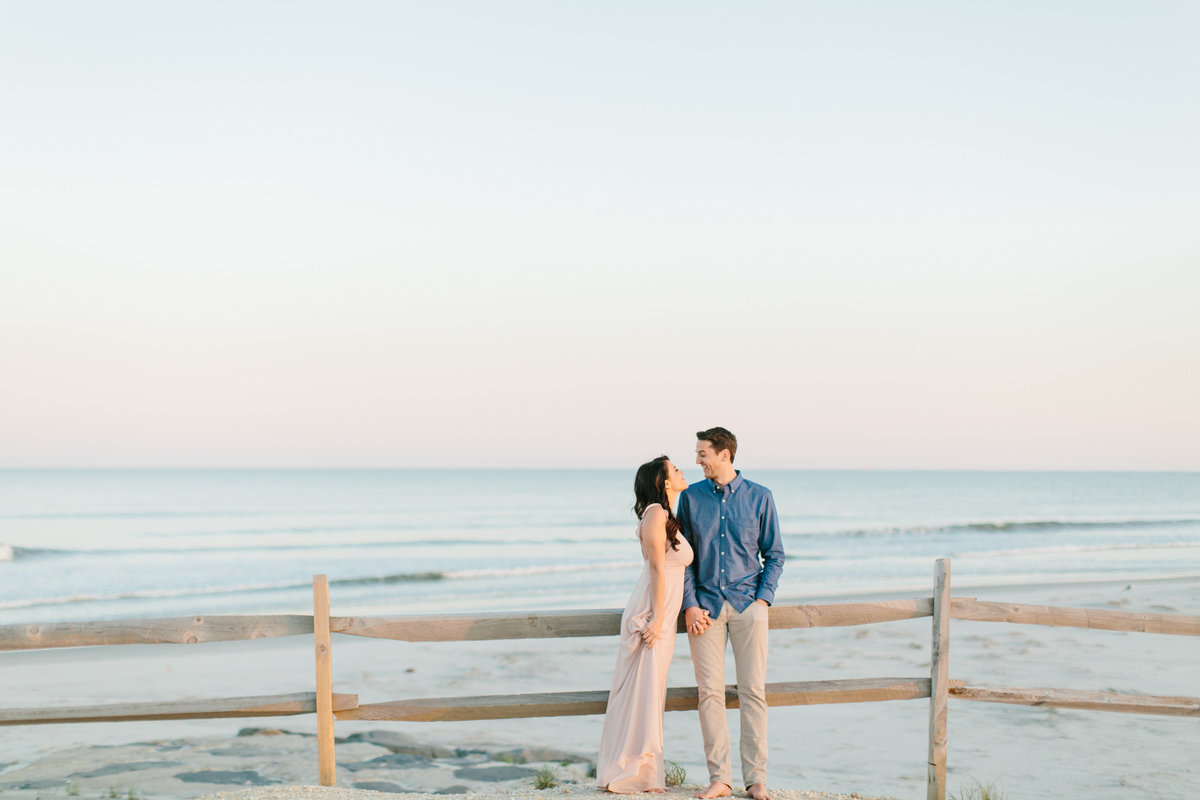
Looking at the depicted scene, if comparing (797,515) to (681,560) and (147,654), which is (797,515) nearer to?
(147,654)

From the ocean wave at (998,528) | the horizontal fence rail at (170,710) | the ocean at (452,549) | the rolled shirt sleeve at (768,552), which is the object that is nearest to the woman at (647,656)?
the rolled shirt sleeve at (768,552)

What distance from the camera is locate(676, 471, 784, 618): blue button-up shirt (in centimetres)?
527

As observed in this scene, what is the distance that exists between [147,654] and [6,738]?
14.3 ft

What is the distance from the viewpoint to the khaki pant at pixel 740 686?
5234 millimetres

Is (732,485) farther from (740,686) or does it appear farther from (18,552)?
(18,552)

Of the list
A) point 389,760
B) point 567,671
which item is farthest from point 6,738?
point 567,671

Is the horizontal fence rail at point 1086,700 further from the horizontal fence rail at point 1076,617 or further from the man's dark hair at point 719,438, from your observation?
the man's dark hair at point 719,438

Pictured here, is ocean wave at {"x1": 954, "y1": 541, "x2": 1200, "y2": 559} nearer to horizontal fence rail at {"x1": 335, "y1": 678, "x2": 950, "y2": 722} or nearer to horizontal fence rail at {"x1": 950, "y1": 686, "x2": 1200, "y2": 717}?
horizontal fence rail at {"x1": 950, "y1": 686, "x2": 1200, "y2": 717}

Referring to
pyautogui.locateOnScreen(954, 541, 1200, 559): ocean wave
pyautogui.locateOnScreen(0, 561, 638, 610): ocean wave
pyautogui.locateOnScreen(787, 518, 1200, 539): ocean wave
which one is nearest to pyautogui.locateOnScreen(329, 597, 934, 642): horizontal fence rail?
pyautogui.locateOnScreen(0, 561, 638, 610): ocean wave

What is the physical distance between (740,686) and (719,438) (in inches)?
55.1

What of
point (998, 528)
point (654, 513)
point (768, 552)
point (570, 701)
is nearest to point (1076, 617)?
point (768, 552)

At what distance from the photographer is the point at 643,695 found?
5.27 metres

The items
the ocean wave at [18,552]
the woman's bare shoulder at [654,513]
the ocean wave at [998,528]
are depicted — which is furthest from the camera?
the ocean wave at [998,528]

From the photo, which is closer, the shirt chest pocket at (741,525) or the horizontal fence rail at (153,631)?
the horizontal fence rail at (153,631)
